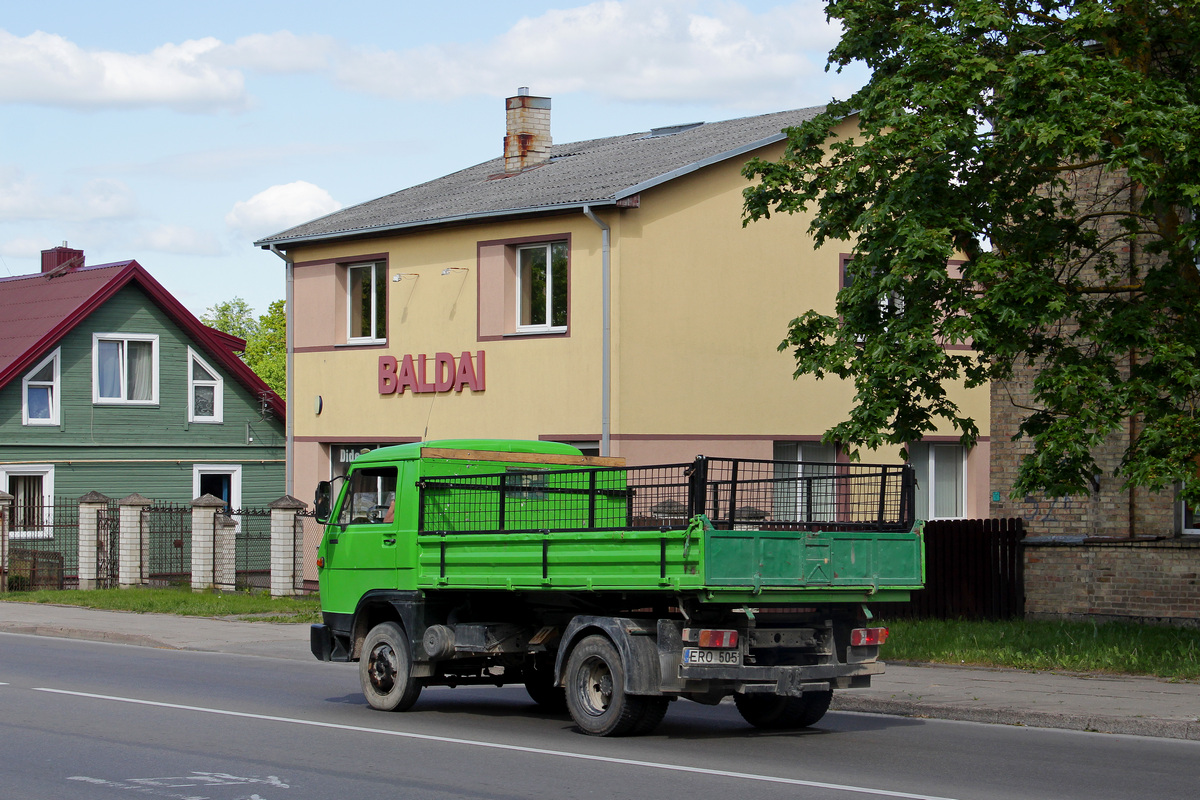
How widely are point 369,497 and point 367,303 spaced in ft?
50.0

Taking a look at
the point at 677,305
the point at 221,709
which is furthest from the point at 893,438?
the point at 677,305

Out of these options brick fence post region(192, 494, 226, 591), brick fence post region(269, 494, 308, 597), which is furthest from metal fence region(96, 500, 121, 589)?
brick fence post region(269, 494, 308, 597)

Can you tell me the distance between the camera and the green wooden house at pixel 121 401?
34.3 m

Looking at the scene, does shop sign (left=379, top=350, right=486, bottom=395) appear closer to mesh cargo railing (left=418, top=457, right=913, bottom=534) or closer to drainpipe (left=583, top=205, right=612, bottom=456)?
drainpipe (left=583, top=205, right=612, bottom=456)

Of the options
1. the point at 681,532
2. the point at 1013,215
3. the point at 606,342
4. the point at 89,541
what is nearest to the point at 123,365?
the point at 89,541

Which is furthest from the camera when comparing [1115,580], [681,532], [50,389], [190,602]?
[50,389]

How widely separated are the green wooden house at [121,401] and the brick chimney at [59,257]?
135 millimetres

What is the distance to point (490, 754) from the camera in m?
10.5

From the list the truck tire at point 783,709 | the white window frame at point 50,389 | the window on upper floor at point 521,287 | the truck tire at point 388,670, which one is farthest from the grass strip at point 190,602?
the truck tire at point 783,709

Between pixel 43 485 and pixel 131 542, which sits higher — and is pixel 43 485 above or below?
above

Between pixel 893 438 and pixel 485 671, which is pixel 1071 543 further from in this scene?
pixel 485 671

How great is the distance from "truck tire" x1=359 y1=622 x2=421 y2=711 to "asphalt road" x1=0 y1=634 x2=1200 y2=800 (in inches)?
6.4

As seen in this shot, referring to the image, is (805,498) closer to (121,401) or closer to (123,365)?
(121,401)

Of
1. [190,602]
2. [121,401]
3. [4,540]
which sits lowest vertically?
[190,602]
